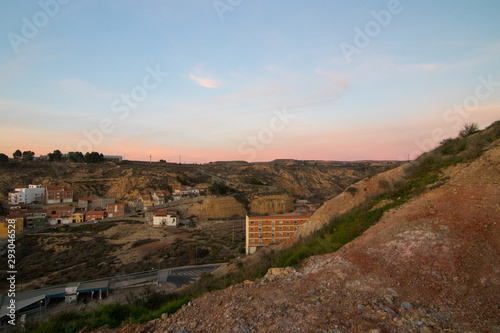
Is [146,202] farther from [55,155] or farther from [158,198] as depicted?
[55,155]

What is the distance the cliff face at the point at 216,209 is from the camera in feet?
153

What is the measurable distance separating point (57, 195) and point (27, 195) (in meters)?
4.30

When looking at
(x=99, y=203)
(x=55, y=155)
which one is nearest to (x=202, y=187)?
(x=99, y=203)

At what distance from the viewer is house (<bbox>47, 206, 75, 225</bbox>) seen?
41.3m

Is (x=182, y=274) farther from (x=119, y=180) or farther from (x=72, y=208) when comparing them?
(x=119, y=180)

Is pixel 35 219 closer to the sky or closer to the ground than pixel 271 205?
closer to the ground

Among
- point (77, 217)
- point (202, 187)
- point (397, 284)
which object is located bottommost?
point (77, 217)

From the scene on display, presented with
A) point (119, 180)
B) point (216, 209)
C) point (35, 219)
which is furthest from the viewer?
point (119, 180)

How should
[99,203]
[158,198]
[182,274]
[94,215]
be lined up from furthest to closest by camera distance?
[158,198] < [99,203] < [94,215] < [182,274]

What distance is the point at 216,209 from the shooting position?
46844mm

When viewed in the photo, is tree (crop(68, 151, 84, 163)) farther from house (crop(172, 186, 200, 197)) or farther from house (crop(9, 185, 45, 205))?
house (crop(172, 186, 200, 197))

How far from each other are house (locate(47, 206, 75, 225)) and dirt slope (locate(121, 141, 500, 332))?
45.6m

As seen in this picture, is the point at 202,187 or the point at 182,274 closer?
the point at 182,274

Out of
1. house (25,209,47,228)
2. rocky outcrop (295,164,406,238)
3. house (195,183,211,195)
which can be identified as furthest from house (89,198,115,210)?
rocky outcrop (295,164,406,238)
